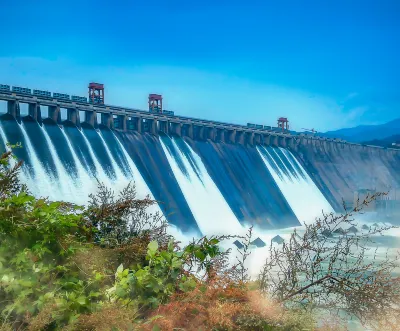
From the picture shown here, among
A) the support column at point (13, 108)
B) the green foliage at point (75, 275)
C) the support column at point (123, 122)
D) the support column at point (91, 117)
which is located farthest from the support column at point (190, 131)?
the green foliage at point (75, 275)

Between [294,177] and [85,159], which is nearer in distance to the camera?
[85,159]

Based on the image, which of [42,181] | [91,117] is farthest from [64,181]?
[91,117]

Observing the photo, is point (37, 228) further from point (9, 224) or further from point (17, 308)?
point (17, 308)

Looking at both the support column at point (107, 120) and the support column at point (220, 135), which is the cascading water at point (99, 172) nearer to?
the support column at point (107, 120)

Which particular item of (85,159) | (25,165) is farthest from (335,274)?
(85,159)

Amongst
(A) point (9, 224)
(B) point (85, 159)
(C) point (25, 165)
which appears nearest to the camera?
(A) point (9, 224)

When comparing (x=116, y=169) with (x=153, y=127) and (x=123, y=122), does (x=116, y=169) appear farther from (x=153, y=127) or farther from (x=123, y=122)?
(x=153, y=127)
